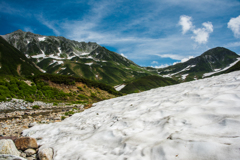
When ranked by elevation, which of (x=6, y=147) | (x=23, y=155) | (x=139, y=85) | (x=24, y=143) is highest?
(x=139, y=85)

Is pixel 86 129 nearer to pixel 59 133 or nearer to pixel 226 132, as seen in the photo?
pixel 59 133

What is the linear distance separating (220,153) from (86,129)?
586 cm

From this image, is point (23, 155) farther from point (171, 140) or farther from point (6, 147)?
point (171, 140)

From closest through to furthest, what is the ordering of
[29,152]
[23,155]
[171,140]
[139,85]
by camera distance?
[171,140] → [23,155] → [29,152] → [139,85]

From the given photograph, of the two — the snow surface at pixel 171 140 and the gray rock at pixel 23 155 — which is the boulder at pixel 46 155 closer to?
the snow surface at pixel 171 140

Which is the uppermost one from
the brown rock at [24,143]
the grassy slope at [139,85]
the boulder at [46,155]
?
the grassy slope at [139,85]

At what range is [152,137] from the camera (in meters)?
3.87

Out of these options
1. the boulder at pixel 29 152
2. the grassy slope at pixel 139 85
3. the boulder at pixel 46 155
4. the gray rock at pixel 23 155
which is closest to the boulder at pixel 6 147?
the gray rock at pixel 23 155

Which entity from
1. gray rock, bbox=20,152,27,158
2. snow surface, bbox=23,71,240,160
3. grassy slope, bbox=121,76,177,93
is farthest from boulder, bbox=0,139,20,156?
grassy slope, bbox=121,76,177,93

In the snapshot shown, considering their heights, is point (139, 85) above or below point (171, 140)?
above

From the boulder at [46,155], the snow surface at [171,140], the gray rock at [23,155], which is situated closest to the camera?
the snow surface at [171,140]

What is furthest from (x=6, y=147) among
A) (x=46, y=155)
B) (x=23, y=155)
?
(x=46, y=155)

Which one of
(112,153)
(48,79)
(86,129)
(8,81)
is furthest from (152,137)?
(48,79)

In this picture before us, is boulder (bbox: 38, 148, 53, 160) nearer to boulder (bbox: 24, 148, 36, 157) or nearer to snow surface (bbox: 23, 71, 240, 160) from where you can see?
snow surface (bbox: 23, 71, 240, 160)
